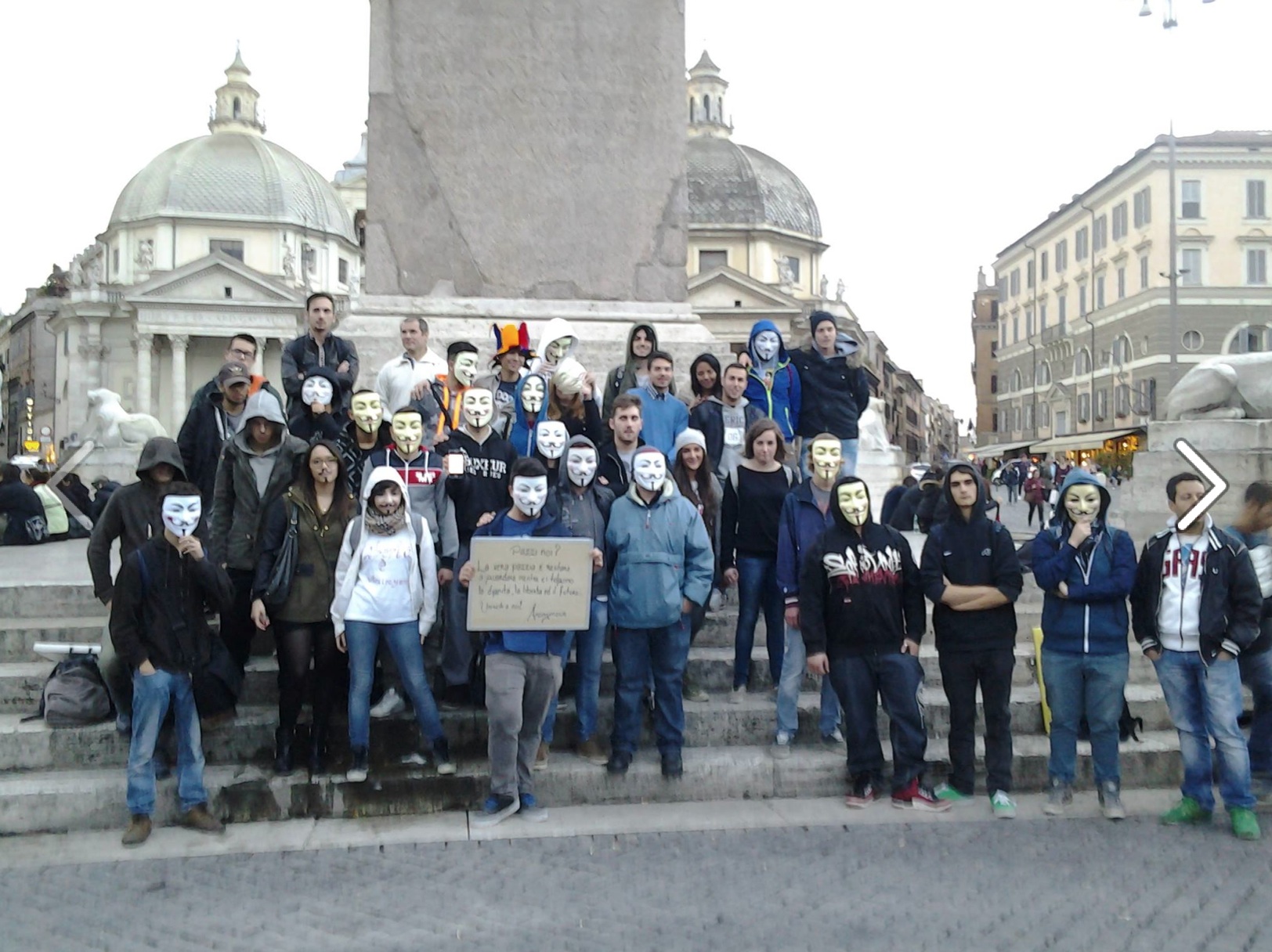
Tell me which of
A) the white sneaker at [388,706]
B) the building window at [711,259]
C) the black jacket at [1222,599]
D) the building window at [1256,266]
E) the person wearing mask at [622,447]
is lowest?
the white sneaker at [388,706]

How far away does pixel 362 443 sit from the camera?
6453 mm

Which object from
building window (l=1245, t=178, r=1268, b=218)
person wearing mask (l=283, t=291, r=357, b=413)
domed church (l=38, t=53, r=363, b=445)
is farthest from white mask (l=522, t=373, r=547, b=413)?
domed church (l=38, t=53, r=363, b=445)

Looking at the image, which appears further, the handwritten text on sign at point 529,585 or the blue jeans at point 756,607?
the blue jeans at point 756,607

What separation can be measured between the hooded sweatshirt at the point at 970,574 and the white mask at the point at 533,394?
240cm

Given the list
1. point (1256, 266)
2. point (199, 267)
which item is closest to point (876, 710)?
point (1256, 266)

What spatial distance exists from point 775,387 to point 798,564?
2.06 metres

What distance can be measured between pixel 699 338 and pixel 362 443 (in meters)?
3.82

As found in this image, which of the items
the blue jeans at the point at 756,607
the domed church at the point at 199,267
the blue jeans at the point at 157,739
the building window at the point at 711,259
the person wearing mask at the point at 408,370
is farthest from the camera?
the building window at the point at 711,259

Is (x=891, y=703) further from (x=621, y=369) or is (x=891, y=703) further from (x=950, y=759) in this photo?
(x=621, y=369)

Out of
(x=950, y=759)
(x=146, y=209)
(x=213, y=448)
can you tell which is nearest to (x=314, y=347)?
(x=213, y=448)

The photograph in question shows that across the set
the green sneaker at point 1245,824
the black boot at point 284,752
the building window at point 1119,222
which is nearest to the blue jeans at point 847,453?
the green sneaker at point 1245,824

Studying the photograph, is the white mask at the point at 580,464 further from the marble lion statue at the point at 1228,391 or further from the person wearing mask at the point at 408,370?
the marble lion statue at the point at 1228,391

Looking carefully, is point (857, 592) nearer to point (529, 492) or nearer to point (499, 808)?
point (529, 492)

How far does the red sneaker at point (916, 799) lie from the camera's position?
19.4 feet
